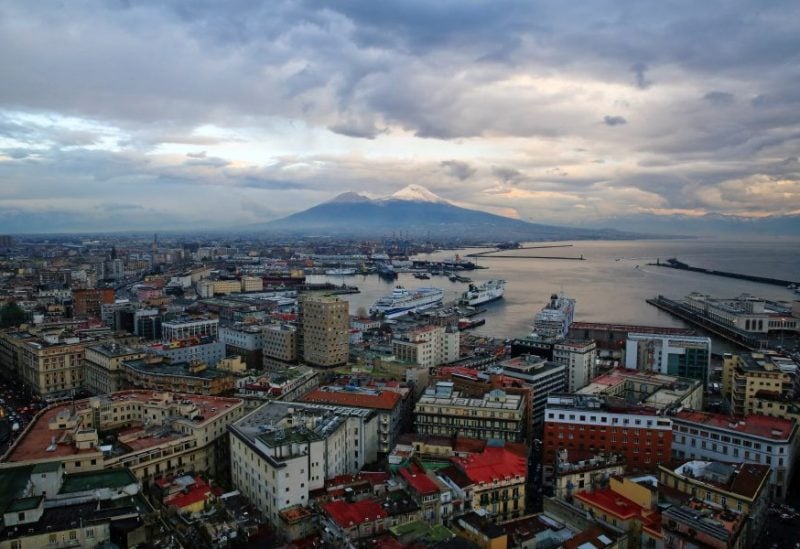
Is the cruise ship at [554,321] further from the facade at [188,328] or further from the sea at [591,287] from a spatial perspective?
the facade at [188,328]

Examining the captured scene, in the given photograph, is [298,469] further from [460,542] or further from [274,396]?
[274,396]

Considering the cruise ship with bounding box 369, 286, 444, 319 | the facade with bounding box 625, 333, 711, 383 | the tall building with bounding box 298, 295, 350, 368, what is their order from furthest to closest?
1. the cruise ship with bounding box 369, 286, 444, 319
2. the facade with bounding box 625, 333, 711, 383
3. the tall building with bounding box 298, 295, 350, 368

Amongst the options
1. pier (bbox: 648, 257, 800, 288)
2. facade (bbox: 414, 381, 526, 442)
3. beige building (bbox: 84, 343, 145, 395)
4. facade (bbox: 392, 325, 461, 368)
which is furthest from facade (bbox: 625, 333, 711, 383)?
pier (bbox: 648, 257, 800, 288)

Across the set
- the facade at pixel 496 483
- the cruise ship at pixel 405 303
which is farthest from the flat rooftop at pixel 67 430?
the cruise ship at pixel 405 303

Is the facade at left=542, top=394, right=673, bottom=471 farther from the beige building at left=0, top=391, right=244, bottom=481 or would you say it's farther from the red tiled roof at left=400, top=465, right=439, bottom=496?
the beige building at left=0, top=391, right=244, bottom=481

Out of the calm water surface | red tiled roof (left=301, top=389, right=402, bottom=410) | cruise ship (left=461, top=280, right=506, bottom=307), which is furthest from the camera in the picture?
cruise ship (left=461, top=280, right=506, bottom=307)

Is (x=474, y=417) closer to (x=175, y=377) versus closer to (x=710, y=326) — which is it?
(x=175, y=377)

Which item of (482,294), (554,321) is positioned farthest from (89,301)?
(554,321)

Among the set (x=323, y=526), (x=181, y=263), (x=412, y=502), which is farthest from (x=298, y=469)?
(x=181, y=263)
